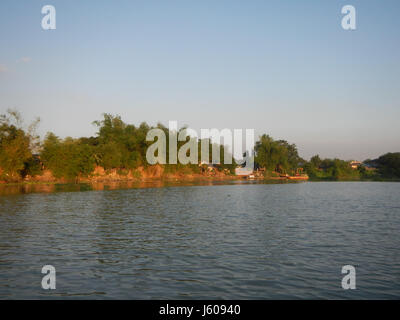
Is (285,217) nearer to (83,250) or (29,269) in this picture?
(83,250)

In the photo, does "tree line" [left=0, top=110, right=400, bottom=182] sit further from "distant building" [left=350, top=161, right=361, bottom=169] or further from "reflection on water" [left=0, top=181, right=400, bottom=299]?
"reflection on water" [left=0, top=181, right=400, bottom=299]

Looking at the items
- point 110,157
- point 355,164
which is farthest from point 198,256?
point 355,164

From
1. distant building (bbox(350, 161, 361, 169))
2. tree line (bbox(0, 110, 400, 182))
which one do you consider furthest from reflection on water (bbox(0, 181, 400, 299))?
distant building (bbox(350, 161, 361, 169))

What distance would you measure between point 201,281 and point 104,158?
264 feet

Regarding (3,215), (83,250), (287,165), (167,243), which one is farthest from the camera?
(287,165)

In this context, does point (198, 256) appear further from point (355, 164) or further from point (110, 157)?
point (355, 164)

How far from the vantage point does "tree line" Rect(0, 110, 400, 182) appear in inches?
2682

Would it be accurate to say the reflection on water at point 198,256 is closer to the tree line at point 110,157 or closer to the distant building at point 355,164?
the tree line at point 110,157

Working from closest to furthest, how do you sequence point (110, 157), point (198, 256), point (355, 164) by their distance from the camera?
point (198, 256) < point (110, 157) < point (355, 164)

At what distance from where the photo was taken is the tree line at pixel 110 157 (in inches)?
2682

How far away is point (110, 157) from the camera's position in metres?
88.2
